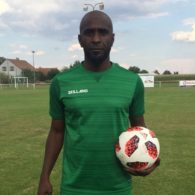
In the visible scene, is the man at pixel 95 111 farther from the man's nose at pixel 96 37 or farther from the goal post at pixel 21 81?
the goal post at pixel 21 81

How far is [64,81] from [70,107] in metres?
Answer: 0.19

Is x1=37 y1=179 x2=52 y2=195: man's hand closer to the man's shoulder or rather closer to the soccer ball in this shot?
the soccer ball

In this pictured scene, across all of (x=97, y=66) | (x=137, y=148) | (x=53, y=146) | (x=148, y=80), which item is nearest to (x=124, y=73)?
(x=97, y=66)

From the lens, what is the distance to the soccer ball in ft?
9.81

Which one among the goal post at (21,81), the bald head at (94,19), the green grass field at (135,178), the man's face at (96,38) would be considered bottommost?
the green grass field at (135,178)

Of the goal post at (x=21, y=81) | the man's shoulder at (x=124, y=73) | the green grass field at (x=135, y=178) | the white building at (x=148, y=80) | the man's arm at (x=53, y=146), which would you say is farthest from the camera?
the goal post at (x=21, y=81)

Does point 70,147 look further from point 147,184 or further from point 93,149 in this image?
point 147,184

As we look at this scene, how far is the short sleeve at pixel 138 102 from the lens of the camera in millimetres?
3138

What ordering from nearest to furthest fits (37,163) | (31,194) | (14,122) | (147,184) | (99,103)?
(99,103) → (31,194) → (147,184) → (37,163) → (14,122)

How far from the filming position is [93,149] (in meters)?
3.00

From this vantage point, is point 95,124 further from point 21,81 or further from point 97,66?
point 21,81

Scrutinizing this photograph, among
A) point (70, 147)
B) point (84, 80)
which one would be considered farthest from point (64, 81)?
point (70, 147)

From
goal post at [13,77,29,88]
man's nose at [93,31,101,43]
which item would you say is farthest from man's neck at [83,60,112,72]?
goal post at [13,77,29,88]

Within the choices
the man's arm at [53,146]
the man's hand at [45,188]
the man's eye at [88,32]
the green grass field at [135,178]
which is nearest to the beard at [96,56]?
the man's eye at [88,32]
